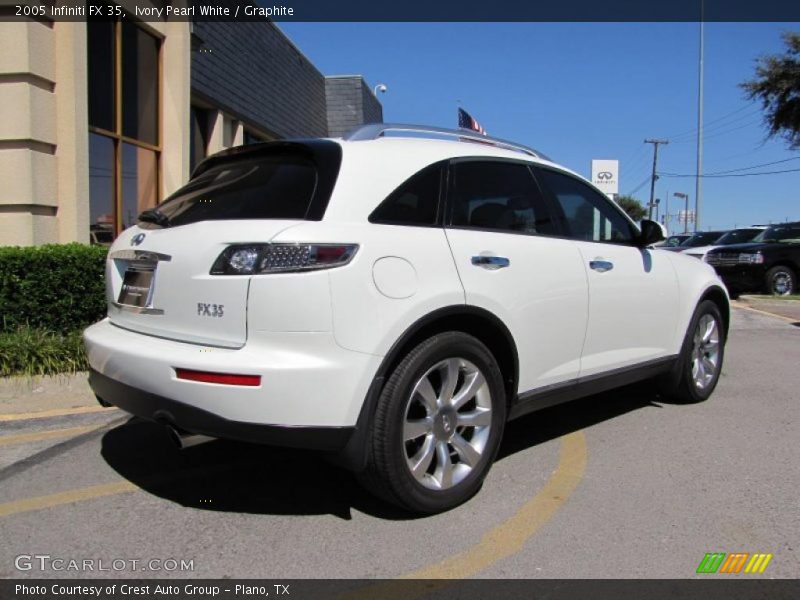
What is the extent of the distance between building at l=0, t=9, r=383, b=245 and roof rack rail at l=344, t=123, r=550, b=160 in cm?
507

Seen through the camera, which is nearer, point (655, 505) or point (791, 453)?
point (655, 505)

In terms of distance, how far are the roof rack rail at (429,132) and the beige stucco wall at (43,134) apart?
16.4 feet

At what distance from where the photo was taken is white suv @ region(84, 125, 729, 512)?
9.09 feet

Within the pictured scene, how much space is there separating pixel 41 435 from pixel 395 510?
2716 mm

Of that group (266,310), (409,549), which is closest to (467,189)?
(266,310)

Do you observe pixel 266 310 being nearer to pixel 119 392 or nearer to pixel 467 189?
pixel 119 392

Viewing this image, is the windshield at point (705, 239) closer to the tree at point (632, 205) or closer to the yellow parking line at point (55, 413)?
the yellow parking line at point (55, 413)

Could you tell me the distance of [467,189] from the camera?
3617 millimetres

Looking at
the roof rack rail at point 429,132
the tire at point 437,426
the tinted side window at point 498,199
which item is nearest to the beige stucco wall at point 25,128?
the roof rack rail at point 429,132

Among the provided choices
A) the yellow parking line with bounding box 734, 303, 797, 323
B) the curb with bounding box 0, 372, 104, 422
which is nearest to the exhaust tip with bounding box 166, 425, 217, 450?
the curb with bounding box 0, 372, 104, 422

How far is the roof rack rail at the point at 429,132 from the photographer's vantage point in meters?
3.51

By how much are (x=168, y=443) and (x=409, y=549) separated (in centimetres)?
207

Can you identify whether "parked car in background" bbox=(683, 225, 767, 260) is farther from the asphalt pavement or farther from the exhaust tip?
the exhaust tip

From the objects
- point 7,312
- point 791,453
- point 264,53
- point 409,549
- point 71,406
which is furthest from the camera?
point 264,53
